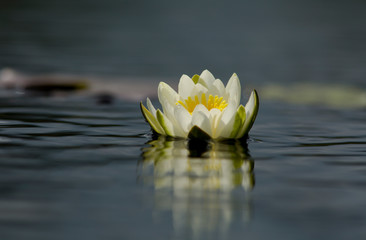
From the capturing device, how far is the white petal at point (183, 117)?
375cm

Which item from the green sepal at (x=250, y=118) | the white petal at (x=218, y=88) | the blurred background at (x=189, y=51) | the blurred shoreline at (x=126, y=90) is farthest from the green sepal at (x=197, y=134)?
the blurred background at (x=189, y=51)

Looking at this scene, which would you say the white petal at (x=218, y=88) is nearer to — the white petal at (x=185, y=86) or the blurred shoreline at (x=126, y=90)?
the white petal at (x=185, y=86)

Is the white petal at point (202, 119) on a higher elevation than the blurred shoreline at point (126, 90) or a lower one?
lower

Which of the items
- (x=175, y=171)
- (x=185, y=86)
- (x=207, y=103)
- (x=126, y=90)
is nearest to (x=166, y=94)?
(x=185, y=86)

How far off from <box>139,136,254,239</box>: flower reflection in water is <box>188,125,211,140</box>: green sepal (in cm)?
6

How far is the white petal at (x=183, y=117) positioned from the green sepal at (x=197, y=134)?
48 millimetres

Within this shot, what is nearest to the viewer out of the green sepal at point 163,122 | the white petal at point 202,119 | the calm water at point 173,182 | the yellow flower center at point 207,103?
the calm water at point 173,182

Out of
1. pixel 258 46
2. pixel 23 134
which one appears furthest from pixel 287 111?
pixel 258 46

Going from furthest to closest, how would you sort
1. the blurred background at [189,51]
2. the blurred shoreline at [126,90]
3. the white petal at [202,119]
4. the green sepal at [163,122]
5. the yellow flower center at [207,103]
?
the blurred background at [189,51], the blurred shoreline at [126,90], the yellow flower center at [207,103], the green sepal at [163,122], the white petal at [202,119]

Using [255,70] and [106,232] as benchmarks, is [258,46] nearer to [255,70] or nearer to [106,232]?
[255,70]

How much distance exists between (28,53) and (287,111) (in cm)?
708

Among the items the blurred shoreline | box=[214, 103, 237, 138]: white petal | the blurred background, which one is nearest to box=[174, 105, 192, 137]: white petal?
box=[214, 103, 237, 138]: white petal

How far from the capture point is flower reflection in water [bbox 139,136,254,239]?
2367mm

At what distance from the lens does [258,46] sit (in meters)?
14.5
